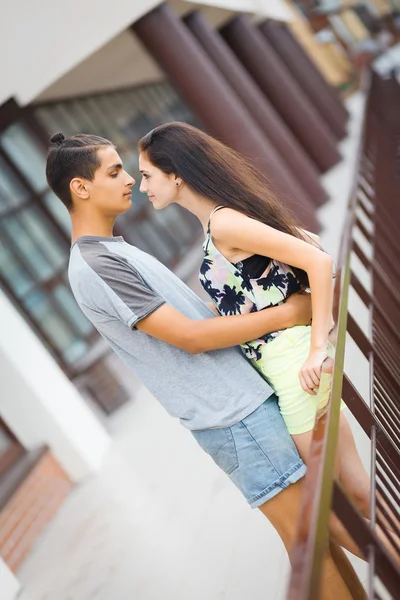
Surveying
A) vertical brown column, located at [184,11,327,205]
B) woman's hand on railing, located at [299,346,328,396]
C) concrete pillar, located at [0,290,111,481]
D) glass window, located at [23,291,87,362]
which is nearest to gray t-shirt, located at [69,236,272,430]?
woman's hand on railing, located at [299,346,328,396]

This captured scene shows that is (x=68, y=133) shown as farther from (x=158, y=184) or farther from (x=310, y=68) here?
(x=310, y=68)

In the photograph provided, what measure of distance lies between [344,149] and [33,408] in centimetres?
1218

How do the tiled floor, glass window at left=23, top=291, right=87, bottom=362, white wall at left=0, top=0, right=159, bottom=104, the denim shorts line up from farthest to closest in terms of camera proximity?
glass window at left=23, top=291, right=87, bottom=362 < white wall at left=0, top=0, right=159, bottom=104 < the tiled floor < the denim shorts

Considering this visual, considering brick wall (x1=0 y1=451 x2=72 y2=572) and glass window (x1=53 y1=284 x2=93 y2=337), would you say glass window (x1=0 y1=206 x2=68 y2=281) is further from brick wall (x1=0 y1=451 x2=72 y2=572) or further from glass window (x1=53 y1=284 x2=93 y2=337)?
brick wall (x1=0 y1=451 x2=72 y2=572)

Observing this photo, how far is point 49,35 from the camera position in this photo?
7.71 meters

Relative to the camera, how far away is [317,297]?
2.53 m

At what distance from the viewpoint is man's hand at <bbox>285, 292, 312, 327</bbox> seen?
8.43 feet

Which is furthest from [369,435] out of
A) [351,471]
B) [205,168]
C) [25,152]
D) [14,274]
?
[25,152]

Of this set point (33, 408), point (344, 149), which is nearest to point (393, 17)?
point (344, 149)

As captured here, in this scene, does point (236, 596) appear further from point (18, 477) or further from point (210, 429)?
point (18, 477)

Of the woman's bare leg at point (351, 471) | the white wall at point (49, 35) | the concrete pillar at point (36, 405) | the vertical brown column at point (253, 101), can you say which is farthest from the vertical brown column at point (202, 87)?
the woman's bare leg at point (351, 471)

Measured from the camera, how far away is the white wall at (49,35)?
7.17 meters

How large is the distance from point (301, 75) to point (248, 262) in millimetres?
15939

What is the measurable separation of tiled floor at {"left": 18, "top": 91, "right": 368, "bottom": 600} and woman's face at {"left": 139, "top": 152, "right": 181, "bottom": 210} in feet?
5.97
